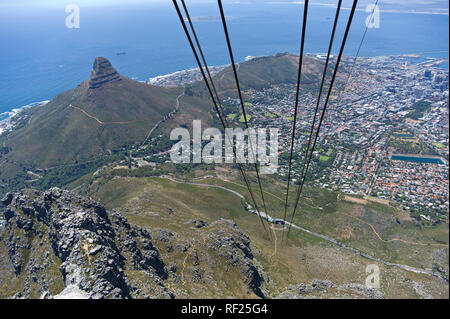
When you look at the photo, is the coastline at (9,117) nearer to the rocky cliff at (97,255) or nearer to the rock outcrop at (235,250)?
the rocky cliff at (97,255)

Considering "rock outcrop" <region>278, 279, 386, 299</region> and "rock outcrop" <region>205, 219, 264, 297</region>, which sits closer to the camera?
"rock outcrop" <region>278, 279, 386, 299</region>

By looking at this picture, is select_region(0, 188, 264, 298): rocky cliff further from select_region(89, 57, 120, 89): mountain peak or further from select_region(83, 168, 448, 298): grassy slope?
select_region(89, 57, 120, 89): mountain peak

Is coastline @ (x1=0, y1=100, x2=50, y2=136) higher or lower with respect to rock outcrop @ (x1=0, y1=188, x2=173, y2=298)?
lower

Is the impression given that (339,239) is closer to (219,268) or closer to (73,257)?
(219,268)

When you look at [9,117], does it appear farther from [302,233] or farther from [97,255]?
[302,233]

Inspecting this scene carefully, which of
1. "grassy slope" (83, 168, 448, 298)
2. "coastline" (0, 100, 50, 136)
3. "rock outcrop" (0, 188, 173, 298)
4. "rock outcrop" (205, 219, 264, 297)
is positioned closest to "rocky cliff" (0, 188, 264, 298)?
"rock outcrop" (0, 188, 173, 298)

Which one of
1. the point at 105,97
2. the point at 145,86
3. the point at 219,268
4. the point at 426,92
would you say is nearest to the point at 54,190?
the point at 219,268
